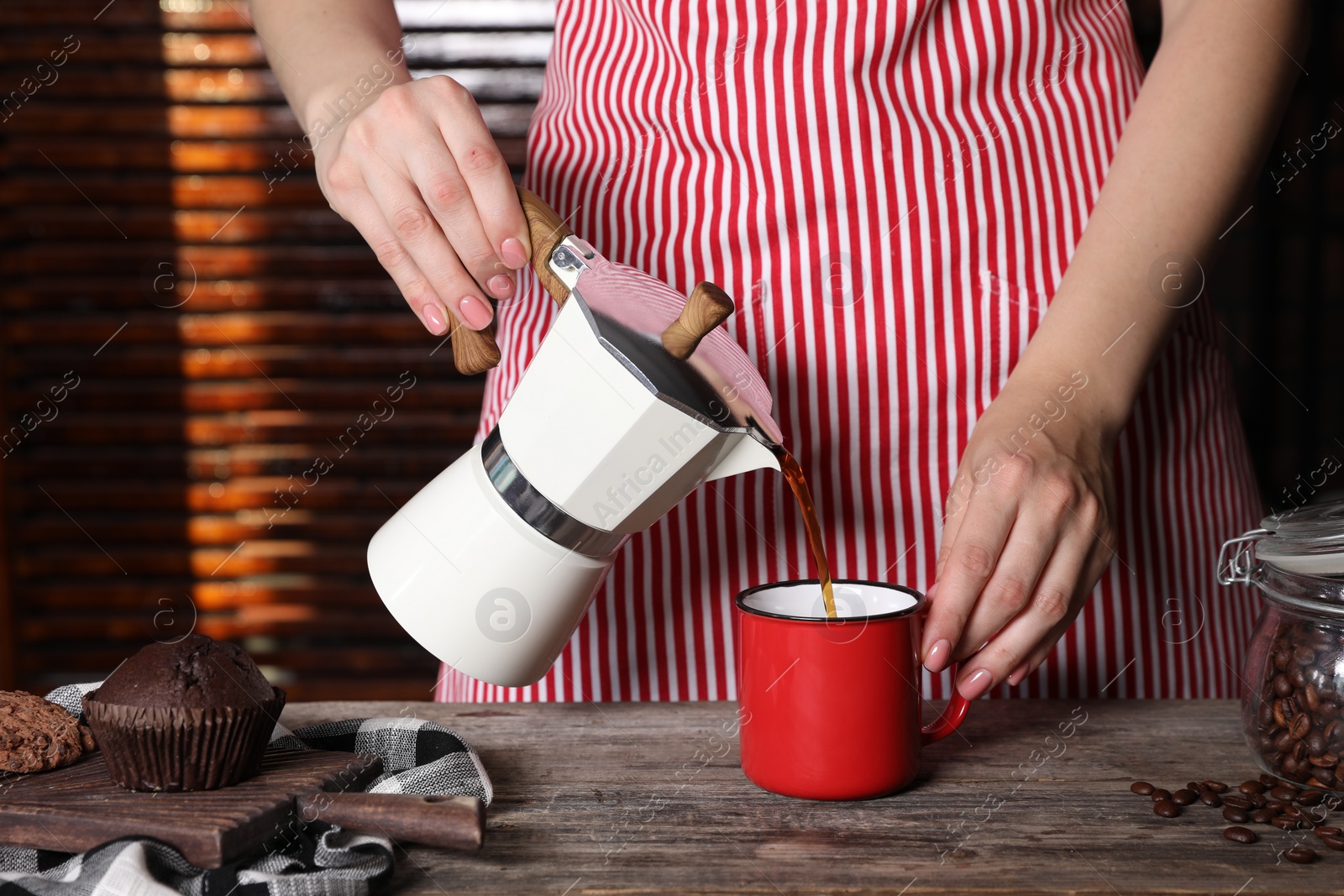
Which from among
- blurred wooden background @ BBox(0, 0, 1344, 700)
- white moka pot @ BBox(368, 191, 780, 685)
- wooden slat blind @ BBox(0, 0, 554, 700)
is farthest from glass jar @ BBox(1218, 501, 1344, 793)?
wooden slat blind @ BBox(0, 0, 554, 700)

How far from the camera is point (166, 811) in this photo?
2.12 feet

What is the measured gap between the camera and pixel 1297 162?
7.04ft

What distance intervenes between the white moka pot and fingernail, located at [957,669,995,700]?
0.21m

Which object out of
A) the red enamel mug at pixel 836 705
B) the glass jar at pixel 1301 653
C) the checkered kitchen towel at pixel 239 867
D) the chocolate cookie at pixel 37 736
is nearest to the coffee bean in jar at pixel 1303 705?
the glass jar at pixel 1301 653

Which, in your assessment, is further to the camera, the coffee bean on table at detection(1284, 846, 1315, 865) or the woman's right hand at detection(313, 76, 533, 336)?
the woman's right hand at detection(313, 76, 533, 336)

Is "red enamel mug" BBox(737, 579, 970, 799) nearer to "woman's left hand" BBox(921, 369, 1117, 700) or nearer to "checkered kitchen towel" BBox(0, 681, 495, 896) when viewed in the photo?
"woman's left hand" BBox(921, 369, 1117, 700)

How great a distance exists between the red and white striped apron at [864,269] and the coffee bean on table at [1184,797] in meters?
0.30

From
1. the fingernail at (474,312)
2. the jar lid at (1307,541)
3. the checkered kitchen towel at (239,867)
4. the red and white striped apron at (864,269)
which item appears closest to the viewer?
the checkered kitchen towel at (239,867)

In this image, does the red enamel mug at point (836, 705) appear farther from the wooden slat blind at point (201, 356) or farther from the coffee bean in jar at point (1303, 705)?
the wooden slat blind at point (201, 356)

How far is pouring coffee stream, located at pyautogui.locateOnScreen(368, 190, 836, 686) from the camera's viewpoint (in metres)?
0.65

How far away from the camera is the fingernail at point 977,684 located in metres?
0.76

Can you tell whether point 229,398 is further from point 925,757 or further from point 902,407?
point 925,757

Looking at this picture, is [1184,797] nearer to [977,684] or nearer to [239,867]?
[977,684]

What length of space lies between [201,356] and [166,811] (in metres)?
1.99
